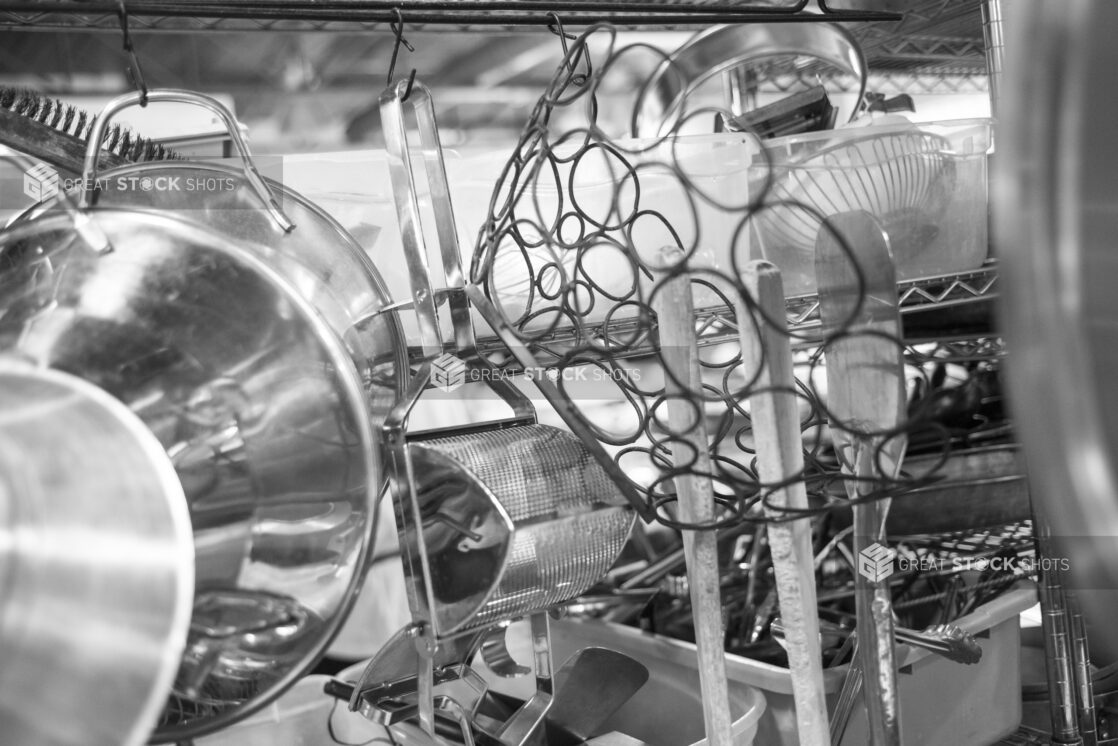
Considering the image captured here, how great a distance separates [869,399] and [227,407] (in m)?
0.34

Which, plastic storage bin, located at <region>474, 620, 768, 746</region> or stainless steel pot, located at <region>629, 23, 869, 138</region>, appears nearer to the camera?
stainless steel pot, located at <region>629, 23, 869, 138</region>

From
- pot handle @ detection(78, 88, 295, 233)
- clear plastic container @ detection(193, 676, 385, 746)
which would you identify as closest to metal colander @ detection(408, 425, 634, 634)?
pot handle @ detection(78, 88, 295, 233)

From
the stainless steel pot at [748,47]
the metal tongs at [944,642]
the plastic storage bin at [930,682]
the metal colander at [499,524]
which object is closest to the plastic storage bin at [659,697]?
the plastic storage bin at [930,682]

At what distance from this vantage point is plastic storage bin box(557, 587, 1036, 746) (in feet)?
2.38

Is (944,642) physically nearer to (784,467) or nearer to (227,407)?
(784,467)

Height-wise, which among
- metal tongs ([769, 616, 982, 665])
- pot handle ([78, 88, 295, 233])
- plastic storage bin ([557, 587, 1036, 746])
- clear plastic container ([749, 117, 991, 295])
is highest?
pot handle ([78, 88, 295, 233])

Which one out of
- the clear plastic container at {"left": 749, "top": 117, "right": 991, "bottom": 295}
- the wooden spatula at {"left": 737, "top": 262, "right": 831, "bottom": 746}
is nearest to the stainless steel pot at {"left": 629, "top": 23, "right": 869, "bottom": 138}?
the clear plastic container at {"left": 749, "top": 117, "right": 991, "bottom": 295}

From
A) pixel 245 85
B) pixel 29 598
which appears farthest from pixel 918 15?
pixel 245 85

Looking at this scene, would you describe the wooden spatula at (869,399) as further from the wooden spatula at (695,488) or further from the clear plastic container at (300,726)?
the clear plastic container at (300,726)

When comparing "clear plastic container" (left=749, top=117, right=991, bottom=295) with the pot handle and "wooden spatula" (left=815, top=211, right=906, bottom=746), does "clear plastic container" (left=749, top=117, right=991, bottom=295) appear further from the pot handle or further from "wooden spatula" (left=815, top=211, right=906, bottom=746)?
the pot handle

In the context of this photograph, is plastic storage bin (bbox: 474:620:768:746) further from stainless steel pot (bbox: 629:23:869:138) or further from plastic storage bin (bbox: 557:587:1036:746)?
stainless steel pot (bbox: 629:23:869:138)

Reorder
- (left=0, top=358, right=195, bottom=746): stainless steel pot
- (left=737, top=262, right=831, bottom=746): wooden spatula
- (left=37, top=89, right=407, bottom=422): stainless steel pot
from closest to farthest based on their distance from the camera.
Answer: (left=0, top=358, right=195, bottom=746): stainless steel pot → (left=737, top=262, right=831, bottom=746): wooden spatula → (left=37, top=89, right=407, bottom=422): stainless steel pot

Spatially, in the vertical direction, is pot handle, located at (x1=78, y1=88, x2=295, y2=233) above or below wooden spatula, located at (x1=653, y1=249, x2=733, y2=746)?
above

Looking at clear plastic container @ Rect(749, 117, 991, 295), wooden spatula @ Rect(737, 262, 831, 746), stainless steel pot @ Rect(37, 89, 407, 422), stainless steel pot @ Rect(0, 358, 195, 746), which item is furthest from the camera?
clear plastic container @ Rect(749, 117, 991, 295)
